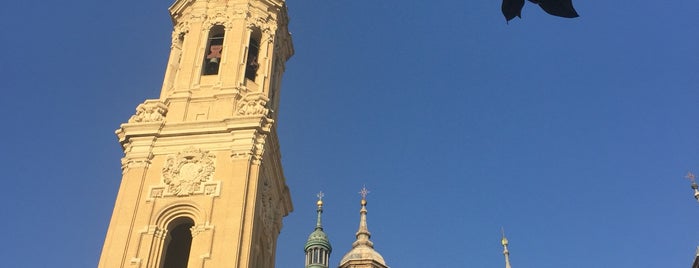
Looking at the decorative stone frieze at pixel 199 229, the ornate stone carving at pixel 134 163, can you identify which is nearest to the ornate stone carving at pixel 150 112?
the ornate stone carving at pixel 134 163

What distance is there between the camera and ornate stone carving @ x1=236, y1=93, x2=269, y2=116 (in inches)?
918

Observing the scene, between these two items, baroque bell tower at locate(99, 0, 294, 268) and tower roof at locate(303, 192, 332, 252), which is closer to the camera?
baroque bell tower at locate(99, 0, 294, 268)

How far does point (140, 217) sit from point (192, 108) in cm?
436

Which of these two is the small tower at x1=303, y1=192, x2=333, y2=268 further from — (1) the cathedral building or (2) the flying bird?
(2) the flying bird

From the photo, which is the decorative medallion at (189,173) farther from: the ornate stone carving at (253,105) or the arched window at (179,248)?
the ornate stone carving at (253,105)

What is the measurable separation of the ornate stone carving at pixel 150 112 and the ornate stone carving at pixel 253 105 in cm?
242

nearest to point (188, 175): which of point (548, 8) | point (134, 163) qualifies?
point (134, 163)

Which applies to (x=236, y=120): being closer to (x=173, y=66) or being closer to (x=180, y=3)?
(x=173, y=66)

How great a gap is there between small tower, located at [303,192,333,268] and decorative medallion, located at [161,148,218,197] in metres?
16.3

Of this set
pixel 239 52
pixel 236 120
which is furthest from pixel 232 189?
pixel 239 52

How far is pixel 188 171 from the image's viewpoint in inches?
871

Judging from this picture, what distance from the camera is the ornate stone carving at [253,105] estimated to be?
2333cm

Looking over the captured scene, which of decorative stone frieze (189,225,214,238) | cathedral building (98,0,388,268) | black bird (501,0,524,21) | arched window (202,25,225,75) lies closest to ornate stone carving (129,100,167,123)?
cathedral building (98,0,388,268)

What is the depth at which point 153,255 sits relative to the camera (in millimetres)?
20328
